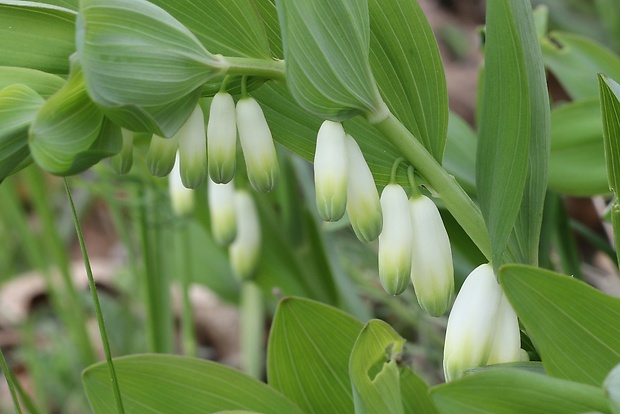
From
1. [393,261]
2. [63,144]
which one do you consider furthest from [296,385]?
[63,144]

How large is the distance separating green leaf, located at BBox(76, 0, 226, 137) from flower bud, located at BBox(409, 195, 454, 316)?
5.7 inches

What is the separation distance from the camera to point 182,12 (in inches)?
17.1

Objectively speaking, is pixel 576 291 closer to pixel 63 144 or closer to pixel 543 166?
pixel 543 166

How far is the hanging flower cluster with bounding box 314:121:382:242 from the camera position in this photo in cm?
41

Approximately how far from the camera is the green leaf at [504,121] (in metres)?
0.41

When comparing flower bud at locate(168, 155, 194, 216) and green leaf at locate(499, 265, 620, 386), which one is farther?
flower bud at locate(168, 155, 194, 216)

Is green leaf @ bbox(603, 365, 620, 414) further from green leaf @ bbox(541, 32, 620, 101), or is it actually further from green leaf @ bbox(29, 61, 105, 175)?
green leaf @ bbox(541, 32, 620, 101)

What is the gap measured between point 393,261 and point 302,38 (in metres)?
0.13

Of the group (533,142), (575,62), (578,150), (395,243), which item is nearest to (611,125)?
(533,142)

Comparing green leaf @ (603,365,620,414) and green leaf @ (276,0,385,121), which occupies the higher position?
green leaf @ (276,0,385,121)

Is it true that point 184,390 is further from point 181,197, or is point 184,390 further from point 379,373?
point 181,197

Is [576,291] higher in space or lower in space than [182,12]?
lower

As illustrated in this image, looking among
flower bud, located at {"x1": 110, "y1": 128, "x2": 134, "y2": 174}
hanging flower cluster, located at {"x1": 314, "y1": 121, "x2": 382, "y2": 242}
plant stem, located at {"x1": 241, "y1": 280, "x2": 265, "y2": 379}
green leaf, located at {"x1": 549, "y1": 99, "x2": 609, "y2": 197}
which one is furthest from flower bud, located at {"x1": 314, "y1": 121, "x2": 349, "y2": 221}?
plant stem, located at {"x1": 241, "y1": 280, "x2": 265, "y2": 379}

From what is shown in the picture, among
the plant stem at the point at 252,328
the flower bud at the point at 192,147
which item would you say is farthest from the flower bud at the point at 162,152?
the plant stem at the point at 252,328
